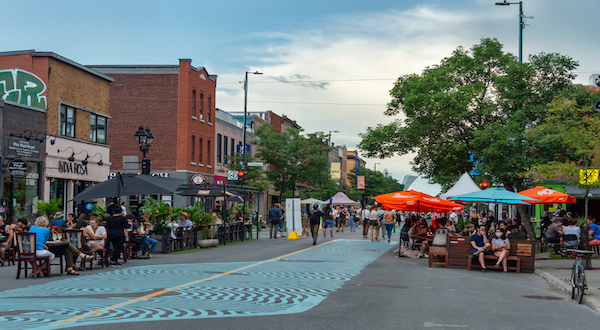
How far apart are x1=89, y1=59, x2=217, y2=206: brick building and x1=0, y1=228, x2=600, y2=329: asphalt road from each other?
27477 mm

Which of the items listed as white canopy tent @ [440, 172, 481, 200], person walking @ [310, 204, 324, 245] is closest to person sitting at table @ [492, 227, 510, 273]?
white canopy tent @ [440, 172, 481, 200]

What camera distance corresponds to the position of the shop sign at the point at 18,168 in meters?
24.7

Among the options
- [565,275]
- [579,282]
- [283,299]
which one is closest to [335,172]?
[565,275]

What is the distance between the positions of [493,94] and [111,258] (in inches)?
806

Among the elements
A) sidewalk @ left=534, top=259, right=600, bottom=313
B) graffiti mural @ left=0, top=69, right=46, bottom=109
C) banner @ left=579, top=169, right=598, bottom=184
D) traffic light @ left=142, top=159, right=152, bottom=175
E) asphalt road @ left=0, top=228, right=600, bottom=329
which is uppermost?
graffiti mural @ left=0, top=69, right=46, bottom=109

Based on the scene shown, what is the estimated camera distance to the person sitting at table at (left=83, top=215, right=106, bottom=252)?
16.0 meters

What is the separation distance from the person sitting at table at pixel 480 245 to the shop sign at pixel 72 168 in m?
19.5

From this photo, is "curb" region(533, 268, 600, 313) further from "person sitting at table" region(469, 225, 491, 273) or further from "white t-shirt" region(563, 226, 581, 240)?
"white t-shirt" region(563, 226, 581, 240)

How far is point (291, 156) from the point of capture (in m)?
54.3

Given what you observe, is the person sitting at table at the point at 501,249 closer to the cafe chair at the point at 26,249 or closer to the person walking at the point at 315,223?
the person walking at the point at 315,223

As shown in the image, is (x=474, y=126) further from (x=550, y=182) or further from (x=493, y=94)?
(x=550, y=182)

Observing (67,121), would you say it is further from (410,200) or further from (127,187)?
(410,200)

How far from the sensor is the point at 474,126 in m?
30.8

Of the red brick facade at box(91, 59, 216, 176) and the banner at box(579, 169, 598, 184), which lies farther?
the red brick facade at box(91, 59, 216, 176)
